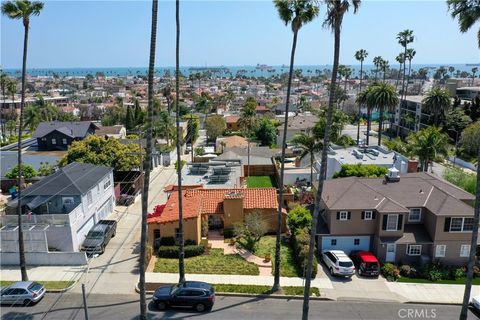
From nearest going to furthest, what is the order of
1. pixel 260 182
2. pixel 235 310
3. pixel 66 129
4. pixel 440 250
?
1. pixel 235 310
2. pixel 440 250
3. pixel 260 182
4. pixel 66 129

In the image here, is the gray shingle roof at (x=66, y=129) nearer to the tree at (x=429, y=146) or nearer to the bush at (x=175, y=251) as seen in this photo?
the bush at (x=175, y=251)

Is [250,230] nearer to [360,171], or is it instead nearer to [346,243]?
[346,243]

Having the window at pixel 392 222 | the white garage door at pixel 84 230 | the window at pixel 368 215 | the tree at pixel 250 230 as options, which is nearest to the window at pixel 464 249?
the window at pixel 392 222

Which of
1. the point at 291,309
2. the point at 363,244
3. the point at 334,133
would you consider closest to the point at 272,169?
the point at 334,133

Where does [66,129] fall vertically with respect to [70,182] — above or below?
above

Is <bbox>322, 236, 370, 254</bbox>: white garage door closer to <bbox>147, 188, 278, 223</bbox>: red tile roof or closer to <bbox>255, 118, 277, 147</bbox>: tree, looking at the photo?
<bbox>147, 188, 278, 223</bbox>: red tile roof

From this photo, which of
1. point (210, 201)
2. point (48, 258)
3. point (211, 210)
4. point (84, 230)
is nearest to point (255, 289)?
point (211, 210)

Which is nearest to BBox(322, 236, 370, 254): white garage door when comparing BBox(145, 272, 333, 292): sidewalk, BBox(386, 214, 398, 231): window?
BBox(386, 214, 398, 231): window

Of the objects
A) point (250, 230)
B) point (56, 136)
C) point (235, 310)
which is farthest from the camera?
point (56, 136)
